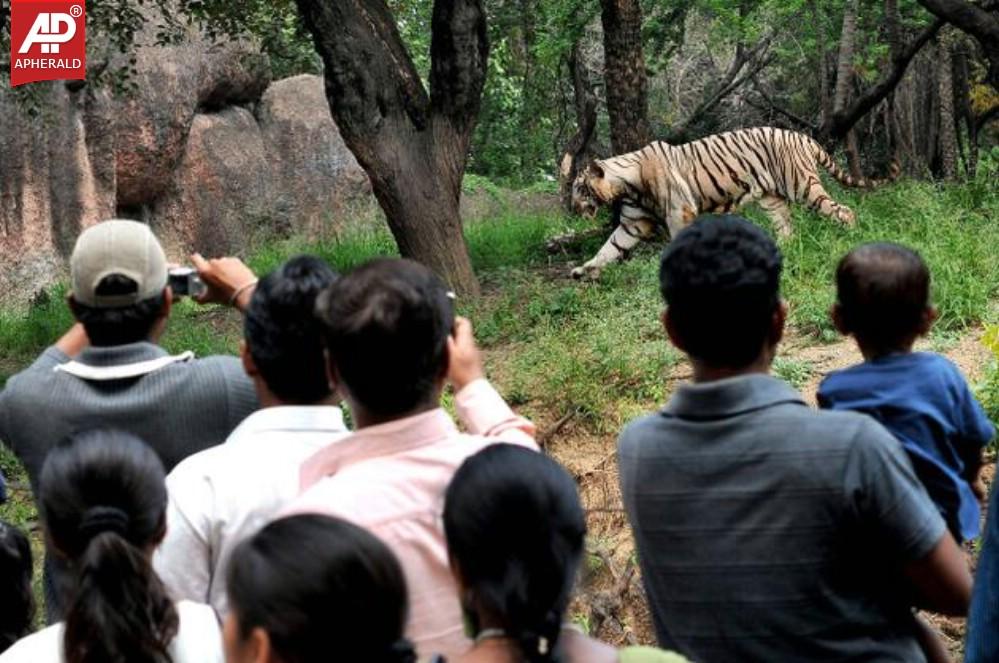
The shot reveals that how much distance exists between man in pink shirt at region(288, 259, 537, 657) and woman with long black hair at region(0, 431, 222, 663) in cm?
26

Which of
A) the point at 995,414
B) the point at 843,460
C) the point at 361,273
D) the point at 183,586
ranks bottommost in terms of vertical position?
the point at 995,414

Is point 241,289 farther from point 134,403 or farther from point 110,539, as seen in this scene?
point 110,539

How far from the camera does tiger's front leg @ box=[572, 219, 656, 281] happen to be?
10.4 metres

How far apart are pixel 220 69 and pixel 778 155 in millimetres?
7783

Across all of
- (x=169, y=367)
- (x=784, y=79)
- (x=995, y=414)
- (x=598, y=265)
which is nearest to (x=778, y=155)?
(x=598, y=265)

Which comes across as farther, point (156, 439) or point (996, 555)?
point (156, 439)

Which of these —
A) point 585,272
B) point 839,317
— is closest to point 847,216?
point 585,272

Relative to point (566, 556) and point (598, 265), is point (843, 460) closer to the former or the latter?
point (566, 556)

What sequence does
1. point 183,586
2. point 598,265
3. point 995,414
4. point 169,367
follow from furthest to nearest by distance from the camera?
point 598,265 < point 995,414 < point 169,367 < point 183,586

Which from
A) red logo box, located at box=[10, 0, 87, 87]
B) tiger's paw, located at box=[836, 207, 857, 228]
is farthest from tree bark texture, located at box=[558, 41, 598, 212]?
red logo box, located at box=[10, 0, 87, 87]

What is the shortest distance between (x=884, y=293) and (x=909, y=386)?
202 mm

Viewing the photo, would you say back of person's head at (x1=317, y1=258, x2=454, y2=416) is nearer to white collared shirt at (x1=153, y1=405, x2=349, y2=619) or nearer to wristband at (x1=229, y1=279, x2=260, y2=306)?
white collared shirt at (x1=153, y1=405, x2=349, y2=619)

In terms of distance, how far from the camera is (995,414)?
5.82 metres

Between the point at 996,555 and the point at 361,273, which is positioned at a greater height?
the point at 361,273
